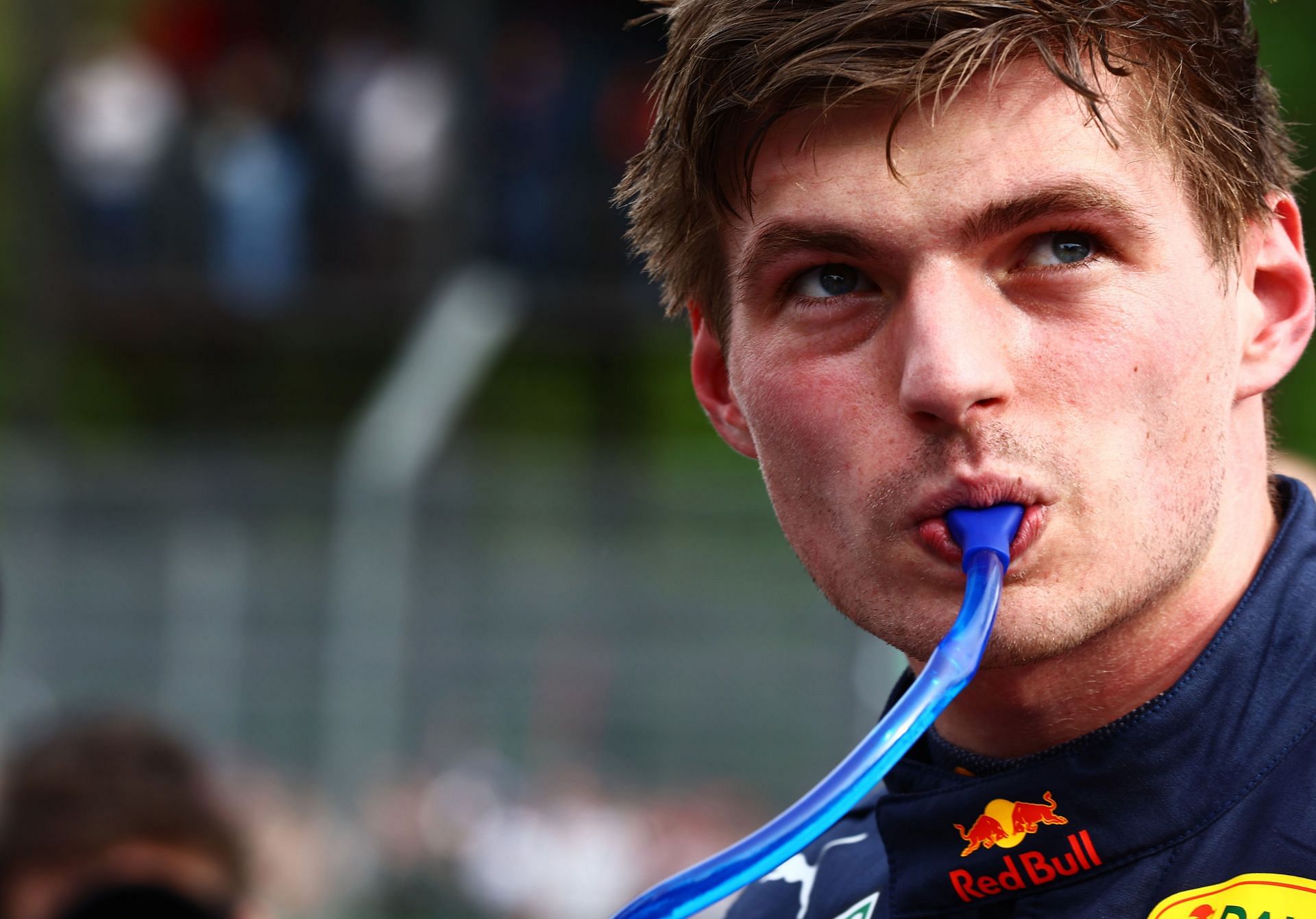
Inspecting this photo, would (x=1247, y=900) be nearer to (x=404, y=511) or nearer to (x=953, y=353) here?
(x=953, y=353)

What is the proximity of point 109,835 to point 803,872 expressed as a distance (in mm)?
1518

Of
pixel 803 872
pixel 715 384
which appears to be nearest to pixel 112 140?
pixel 715 384

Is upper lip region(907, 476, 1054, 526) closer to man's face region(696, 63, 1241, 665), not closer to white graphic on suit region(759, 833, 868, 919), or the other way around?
man's face region(696, 63, 1241, 665)

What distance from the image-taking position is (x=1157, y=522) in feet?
6.72

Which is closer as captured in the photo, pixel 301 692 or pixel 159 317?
pixel 301 692

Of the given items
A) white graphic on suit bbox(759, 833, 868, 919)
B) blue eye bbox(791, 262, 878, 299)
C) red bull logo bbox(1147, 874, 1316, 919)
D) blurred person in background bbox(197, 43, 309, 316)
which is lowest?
red bull logo bbox(1147, 874, 1316, 919)

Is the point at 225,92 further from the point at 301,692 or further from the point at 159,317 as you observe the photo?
the point at 301,692

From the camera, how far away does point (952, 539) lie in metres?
2.05

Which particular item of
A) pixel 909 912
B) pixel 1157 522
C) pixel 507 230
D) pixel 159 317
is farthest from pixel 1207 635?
pixel 159 317

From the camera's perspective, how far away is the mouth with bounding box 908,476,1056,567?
2010mm

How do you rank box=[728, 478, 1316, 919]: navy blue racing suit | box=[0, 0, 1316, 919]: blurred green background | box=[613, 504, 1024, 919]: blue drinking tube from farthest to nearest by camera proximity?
1. box=[0, 0, 1316, 919]: blurred green background
2. box=[728, 478, 1316, 919]: navy blue racing suit
3. box=[613, 504, 1024, 919]: blue drinking tube

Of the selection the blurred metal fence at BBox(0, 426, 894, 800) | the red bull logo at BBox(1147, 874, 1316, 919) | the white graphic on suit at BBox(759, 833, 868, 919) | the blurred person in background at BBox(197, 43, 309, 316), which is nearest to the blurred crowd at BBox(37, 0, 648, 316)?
the blurred person in background at BBox(197, 43, 309, 316)

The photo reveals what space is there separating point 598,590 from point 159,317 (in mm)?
6592

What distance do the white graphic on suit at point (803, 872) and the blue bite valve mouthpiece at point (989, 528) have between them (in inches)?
28.7
